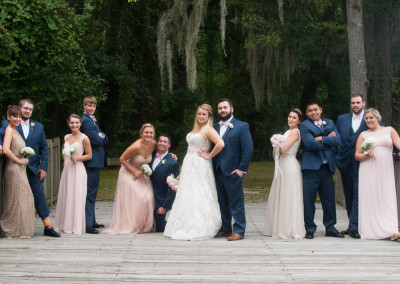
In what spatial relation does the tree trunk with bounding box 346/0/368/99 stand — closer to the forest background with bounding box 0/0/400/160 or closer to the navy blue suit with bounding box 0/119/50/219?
the forest background with bounding box 0/0/400/160

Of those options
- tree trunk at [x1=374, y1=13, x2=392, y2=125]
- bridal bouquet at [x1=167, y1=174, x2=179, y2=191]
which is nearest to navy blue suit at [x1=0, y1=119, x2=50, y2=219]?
bridal bouquet at [x1=167, y1=174, x2=179, y2=191]

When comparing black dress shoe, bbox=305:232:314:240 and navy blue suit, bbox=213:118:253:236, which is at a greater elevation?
navy blue suit, bbox=213:118:253:236

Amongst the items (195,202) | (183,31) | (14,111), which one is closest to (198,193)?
(195,202)

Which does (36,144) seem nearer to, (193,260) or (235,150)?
(235,150)

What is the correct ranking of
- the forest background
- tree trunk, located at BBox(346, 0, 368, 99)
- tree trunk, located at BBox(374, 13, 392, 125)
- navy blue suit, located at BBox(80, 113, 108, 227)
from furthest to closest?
tree trunk, located at BBox(374, 13, 392, 125) < tree trunk, located at BBox(346, 0, 368, 99) < the forest background < navy blue suit, located at BBox(80, 113, 108, 227)

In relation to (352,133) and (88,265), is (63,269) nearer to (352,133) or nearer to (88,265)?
(88,265)

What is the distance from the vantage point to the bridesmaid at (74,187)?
8.32 meters

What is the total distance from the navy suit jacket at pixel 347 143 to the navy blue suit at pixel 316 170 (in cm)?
34

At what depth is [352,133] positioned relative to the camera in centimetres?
843

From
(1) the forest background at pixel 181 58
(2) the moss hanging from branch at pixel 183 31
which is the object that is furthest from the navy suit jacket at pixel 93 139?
(2) the moss hanging from branch at pixel 183 31

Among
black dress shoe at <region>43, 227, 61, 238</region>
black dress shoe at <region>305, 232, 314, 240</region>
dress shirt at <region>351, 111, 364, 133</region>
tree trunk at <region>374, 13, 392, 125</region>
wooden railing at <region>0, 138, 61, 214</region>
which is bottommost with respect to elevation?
black dress shoe at <region>305, 232, 314, 240</region>

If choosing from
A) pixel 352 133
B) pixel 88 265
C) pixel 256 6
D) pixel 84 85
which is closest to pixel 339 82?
pixel 256 6

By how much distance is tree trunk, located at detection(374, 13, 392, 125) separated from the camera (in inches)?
614

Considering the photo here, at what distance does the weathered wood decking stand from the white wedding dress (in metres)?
0.19
